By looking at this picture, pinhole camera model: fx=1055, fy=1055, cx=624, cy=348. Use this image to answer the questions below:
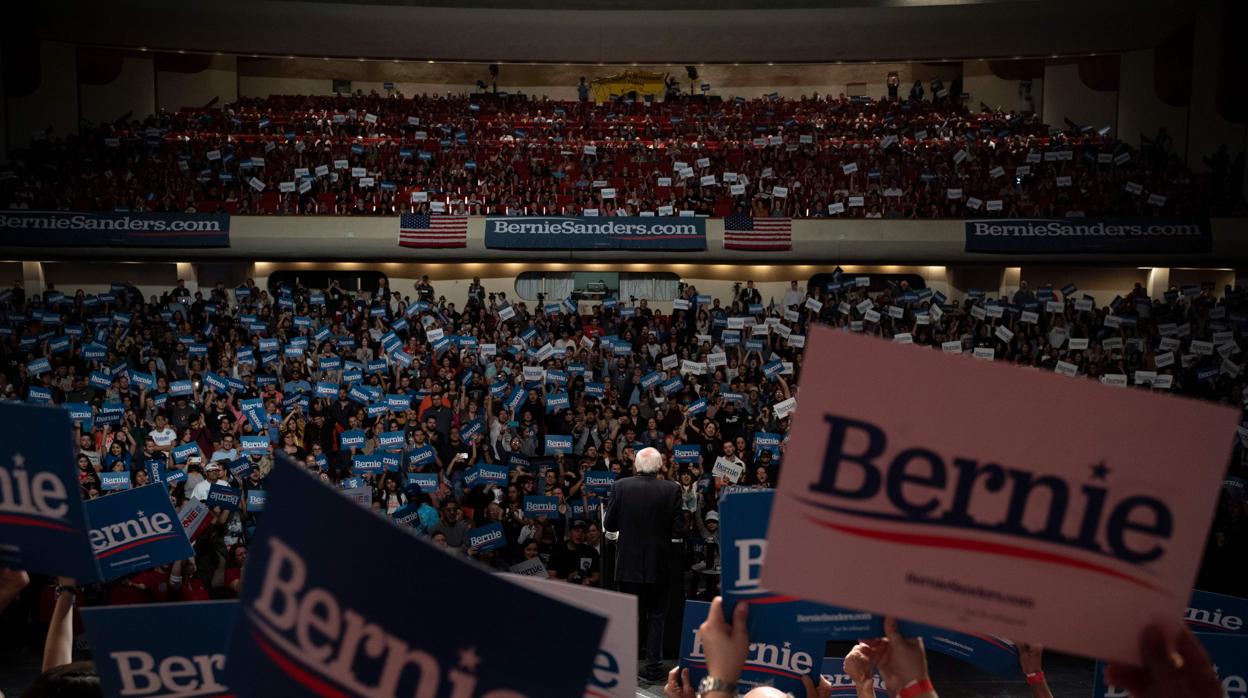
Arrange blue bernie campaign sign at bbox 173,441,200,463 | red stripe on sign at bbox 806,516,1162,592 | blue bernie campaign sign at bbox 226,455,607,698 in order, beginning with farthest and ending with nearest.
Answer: blue bernie campaign sign at bbox 173,441,200,463
red stripe on sign at bbox 806,516,1162,592
blue bernie campaign sign at bbox 226,455,607,698

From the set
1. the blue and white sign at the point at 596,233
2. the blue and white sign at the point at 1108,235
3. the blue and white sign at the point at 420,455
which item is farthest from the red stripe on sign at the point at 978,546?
the blue and white sign at the point at 1108,235

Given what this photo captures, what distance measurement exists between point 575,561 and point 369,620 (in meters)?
7.26

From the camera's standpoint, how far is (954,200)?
2262 cm

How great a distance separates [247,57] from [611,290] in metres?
14.9

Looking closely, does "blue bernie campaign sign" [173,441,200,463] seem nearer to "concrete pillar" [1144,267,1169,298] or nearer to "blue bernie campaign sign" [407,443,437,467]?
"blue bernie campaign sign" [407,443,437,467]

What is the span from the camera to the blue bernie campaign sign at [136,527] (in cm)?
456

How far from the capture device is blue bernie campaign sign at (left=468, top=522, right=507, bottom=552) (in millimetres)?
8453

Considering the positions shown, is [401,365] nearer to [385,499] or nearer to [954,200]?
[385,499]

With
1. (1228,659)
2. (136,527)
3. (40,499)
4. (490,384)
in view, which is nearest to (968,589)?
(40,499)

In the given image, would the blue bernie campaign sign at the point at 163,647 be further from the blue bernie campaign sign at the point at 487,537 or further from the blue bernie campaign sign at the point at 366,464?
the blue bernie campaign sign at the point at 366,464

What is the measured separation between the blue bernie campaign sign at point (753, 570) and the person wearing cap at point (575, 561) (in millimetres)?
5478

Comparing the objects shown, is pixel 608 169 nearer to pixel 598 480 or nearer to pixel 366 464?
pixel 366 464

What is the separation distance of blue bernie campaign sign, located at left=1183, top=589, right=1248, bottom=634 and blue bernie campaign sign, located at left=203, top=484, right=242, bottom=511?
287 inches

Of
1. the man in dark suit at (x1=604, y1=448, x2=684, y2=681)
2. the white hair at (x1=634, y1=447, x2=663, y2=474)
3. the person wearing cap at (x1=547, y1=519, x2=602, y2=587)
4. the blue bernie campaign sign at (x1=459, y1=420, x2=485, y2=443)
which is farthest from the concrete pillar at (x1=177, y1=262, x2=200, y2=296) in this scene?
the white hair at (x1=634, y1=447, x2=663, y2=474)
